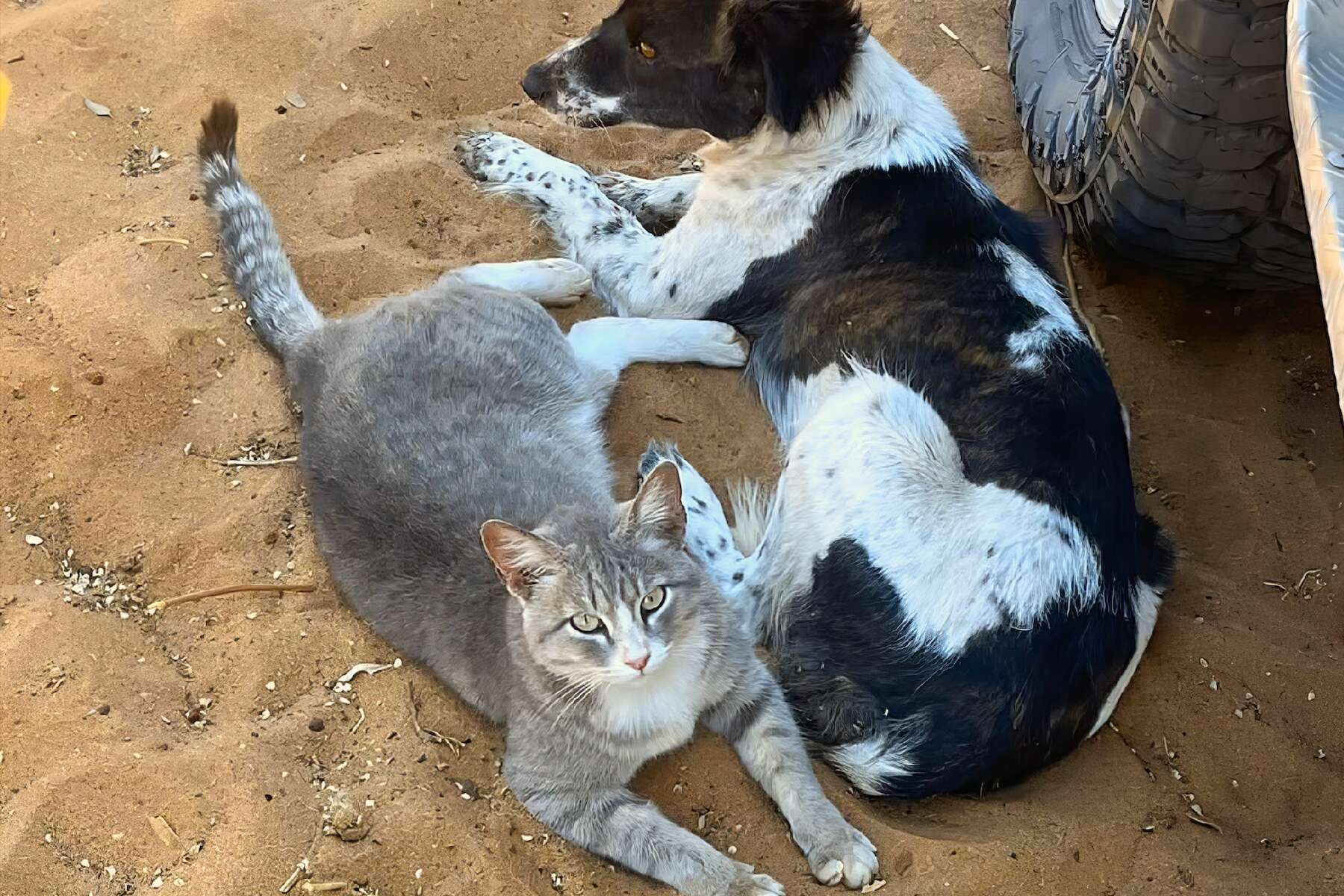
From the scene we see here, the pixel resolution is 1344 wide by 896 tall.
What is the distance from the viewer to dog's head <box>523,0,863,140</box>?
12.1 ft

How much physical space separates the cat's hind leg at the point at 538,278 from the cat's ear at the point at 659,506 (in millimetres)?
1376

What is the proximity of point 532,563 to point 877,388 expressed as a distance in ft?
3.96

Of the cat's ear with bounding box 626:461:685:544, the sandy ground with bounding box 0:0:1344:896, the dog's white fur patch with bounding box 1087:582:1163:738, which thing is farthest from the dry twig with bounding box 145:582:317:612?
the dog's white fur patch with bounding box 1087:582:1163:738

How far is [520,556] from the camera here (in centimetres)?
267

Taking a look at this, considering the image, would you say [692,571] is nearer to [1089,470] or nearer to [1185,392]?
[1089,470]

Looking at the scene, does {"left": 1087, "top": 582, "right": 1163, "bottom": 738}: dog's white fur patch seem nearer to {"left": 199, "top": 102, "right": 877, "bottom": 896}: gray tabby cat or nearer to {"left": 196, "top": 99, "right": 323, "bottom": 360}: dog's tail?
{"left": 199, "top": 102, "right": 877, "bottom": 896}: gray tabby cat

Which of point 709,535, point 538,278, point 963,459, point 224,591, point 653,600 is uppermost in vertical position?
point 963,459

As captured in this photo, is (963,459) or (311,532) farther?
(311,532)

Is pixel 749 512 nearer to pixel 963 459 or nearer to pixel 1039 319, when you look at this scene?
pixel 963 459

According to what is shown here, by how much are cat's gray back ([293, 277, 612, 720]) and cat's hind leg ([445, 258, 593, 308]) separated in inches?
8.4

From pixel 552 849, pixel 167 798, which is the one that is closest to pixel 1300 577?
pixel 552 849

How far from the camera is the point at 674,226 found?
14.7ft

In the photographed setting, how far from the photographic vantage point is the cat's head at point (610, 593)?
8.84 feet

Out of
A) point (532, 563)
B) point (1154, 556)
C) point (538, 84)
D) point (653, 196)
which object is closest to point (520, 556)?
point (532, 563)
